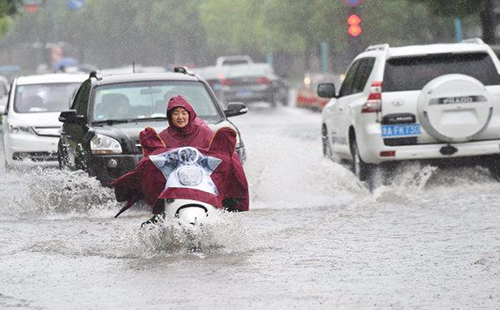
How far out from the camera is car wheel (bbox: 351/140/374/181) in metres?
17.5

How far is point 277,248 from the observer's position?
11.9m

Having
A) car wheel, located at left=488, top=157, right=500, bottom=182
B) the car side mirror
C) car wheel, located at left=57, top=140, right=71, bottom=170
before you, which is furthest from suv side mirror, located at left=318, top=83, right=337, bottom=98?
car wheel, located at left=57, top=140, right=71, bottom=170

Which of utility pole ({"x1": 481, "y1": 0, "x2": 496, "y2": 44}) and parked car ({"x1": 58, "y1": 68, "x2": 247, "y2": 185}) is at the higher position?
utility pole ({"x1": 481, "y1": 0, "x2": 496, "y2": 44})

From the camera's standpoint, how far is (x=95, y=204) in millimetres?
15719

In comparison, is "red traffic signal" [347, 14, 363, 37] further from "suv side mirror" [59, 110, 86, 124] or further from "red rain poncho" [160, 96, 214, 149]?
"red rain poncho" [160, 96, 214, 149]

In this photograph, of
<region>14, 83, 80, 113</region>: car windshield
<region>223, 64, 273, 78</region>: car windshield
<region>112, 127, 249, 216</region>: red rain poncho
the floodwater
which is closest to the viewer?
the floodwater

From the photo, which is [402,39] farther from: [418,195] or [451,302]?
[451,302]

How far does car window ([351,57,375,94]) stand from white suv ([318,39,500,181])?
0.28 ft

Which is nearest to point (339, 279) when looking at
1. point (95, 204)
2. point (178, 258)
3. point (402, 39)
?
point (178, 258)

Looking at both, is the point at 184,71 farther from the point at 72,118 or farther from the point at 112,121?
the point at 72,118

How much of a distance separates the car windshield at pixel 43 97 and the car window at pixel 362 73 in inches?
223

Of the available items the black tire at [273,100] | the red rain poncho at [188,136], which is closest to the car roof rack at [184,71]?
the red rain poncho at [188,136]

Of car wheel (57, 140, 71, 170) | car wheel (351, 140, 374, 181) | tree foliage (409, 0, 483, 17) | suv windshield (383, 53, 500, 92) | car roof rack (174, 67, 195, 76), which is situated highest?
tree foliage (409, 0, 483, 17)

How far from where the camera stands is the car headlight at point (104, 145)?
605 inches
